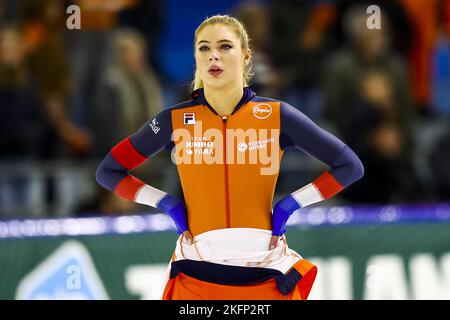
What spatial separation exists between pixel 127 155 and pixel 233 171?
1.59ft

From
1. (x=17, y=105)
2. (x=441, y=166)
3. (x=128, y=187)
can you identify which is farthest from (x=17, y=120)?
(x=128, y=187)

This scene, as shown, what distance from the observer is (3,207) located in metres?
8.02

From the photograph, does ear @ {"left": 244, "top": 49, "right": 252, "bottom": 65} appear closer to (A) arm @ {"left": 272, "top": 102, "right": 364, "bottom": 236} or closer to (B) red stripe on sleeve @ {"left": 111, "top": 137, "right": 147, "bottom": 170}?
(A) arm @ {"left": 272, "top": 102, "right": 364, "bottom": 236}

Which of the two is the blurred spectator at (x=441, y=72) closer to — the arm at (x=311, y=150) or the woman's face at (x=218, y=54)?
the arm at (x=311, y=150)

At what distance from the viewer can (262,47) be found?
23.3ft

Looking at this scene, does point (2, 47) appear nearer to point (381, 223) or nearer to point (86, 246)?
point (86, 246)

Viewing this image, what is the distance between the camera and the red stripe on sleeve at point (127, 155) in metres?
4.60

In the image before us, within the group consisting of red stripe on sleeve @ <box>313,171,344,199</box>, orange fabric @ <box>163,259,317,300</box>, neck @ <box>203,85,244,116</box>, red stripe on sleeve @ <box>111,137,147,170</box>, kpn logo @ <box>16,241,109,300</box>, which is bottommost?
kpn logo @ <box>16,241,109,300</box>

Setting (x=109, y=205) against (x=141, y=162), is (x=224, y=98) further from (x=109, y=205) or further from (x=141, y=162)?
(x=109, y=205)

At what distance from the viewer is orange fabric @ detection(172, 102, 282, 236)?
4.46 meters

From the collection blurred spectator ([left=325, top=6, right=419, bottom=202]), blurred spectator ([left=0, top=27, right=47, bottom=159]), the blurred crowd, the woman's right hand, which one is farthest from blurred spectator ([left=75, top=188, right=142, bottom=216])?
the woman's right hand

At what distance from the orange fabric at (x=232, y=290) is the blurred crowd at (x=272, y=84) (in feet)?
7.66

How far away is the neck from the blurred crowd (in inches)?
95.8

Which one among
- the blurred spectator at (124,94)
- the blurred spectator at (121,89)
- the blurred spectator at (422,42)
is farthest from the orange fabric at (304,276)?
the blurred spectator at (422,42)
